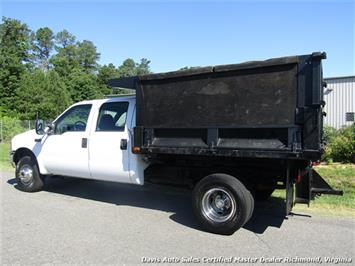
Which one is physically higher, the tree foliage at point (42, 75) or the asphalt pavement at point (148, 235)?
the tree foliage at point (42, 75)

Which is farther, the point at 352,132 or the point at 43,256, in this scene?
the point at 352,132

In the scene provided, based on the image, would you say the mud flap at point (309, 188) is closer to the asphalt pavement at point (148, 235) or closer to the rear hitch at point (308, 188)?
the rear hitch at point (308, 188)

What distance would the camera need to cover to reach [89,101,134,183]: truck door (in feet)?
22.7

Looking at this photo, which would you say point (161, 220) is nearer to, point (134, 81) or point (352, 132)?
point (134, 81)

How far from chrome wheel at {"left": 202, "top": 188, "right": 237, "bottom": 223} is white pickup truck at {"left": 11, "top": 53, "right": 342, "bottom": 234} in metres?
0.02

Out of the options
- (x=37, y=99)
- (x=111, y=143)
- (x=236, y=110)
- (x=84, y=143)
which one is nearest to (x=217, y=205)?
(x=236, y=110)

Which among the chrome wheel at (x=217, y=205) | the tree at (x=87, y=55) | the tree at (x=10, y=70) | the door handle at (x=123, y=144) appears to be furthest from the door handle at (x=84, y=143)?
the tree at (x=87, y=55)

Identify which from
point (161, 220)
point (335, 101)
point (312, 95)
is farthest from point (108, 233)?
point (335, 101)

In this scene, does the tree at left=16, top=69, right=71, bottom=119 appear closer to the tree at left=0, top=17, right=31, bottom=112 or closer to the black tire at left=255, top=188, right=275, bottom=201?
the tree at left=0, top=17, right=31, bottom=112

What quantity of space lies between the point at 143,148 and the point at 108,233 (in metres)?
1.52

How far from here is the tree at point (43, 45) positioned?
92.3 metres

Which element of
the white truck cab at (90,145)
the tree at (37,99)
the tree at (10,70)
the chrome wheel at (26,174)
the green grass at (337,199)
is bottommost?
the green grass at (337,199)

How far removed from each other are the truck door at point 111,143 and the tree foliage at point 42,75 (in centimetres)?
109

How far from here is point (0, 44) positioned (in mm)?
52375
